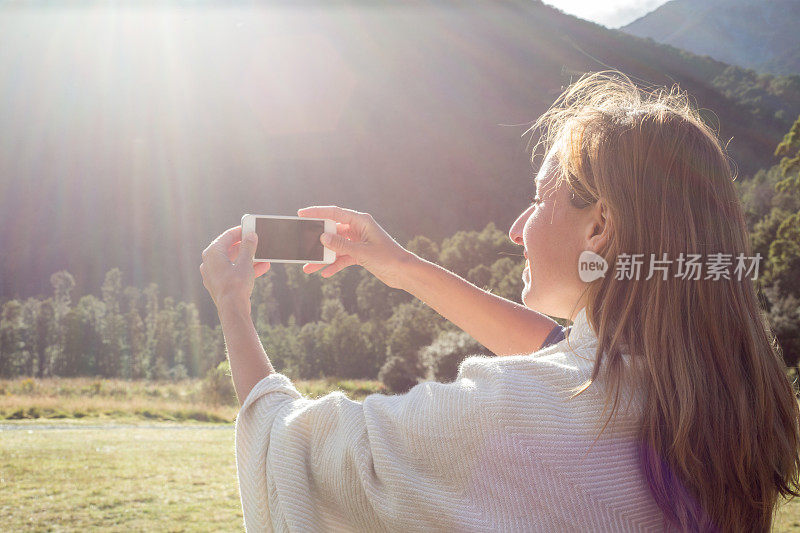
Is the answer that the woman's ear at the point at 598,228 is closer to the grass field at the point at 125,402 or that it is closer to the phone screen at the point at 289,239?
the phone screen at the point at 289,239

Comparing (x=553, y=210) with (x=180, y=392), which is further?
(x=180, y=392)

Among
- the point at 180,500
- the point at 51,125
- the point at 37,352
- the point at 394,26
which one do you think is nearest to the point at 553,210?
the point at 180,500

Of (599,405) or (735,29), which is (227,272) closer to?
(599,405)

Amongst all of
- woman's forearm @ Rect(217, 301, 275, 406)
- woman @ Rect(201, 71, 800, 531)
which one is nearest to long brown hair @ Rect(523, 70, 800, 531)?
woman @ Rect(201, 71, 800, 531)

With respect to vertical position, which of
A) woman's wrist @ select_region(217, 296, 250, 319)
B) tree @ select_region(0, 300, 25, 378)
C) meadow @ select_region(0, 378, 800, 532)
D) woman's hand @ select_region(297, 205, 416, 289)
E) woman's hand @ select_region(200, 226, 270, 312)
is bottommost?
tree @ select_region(0, 300, 25, 378)

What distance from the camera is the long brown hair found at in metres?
0.82

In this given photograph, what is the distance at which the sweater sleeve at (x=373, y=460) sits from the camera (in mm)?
766

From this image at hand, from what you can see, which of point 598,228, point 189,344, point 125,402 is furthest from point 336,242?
point 189,344

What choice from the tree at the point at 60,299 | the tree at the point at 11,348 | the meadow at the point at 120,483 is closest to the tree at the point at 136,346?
the tree at the point at 60,299

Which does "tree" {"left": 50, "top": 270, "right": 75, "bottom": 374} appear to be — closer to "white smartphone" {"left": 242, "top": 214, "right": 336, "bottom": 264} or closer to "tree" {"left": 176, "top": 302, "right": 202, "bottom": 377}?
"tree" {"left": 176, "top": 302, "right": 202, "bottom": 377}

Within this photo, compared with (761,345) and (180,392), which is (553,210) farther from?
(180,392)

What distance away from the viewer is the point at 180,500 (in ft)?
17.6

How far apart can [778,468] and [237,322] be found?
92cm

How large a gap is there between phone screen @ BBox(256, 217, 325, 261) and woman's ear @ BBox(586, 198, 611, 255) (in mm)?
714
